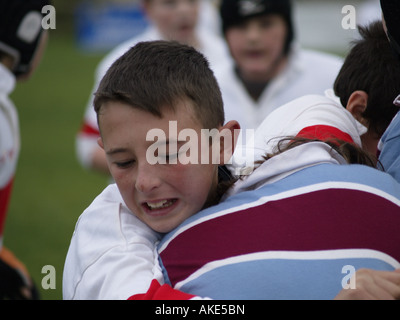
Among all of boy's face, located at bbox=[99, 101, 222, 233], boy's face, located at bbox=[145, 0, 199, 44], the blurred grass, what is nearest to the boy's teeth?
boy's face, located at bbox=[99, 101, 222, 233]

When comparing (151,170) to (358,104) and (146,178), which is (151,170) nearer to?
(146,178)

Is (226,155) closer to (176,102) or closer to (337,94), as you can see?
(176,102)

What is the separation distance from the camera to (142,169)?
1.59 meters

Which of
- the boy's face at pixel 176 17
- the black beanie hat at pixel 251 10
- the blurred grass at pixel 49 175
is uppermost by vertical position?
the boy's face at pixel 176 17

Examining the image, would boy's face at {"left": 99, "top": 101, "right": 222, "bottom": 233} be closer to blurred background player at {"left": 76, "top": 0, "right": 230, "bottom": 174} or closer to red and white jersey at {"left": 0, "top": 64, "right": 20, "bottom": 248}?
red and white jersey at {"left": 0, "top": 64, "right": 20, "bottom": 248}

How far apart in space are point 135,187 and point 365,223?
1.73ft

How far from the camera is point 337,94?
2.15 meters

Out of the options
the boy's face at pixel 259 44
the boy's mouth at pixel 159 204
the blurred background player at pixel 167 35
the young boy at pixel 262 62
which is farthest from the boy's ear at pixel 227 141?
the blurred background player at pixel 167 35

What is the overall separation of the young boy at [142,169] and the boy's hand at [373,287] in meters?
0.42

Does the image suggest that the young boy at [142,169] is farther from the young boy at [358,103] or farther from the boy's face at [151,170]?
the young boy at [358,103]

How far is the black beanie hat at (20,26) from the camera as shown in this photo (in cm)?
335

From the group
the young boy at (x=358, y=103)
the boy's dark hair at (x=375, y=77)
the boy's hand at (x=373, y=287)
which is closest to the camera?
the boy's hand at (x=373, y=287)

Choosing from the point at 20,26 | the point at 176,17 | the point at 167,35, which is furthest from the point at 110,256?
the point at 176,17

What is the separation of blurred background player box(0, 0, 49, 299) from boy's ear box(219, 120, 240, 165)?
5.03ft
